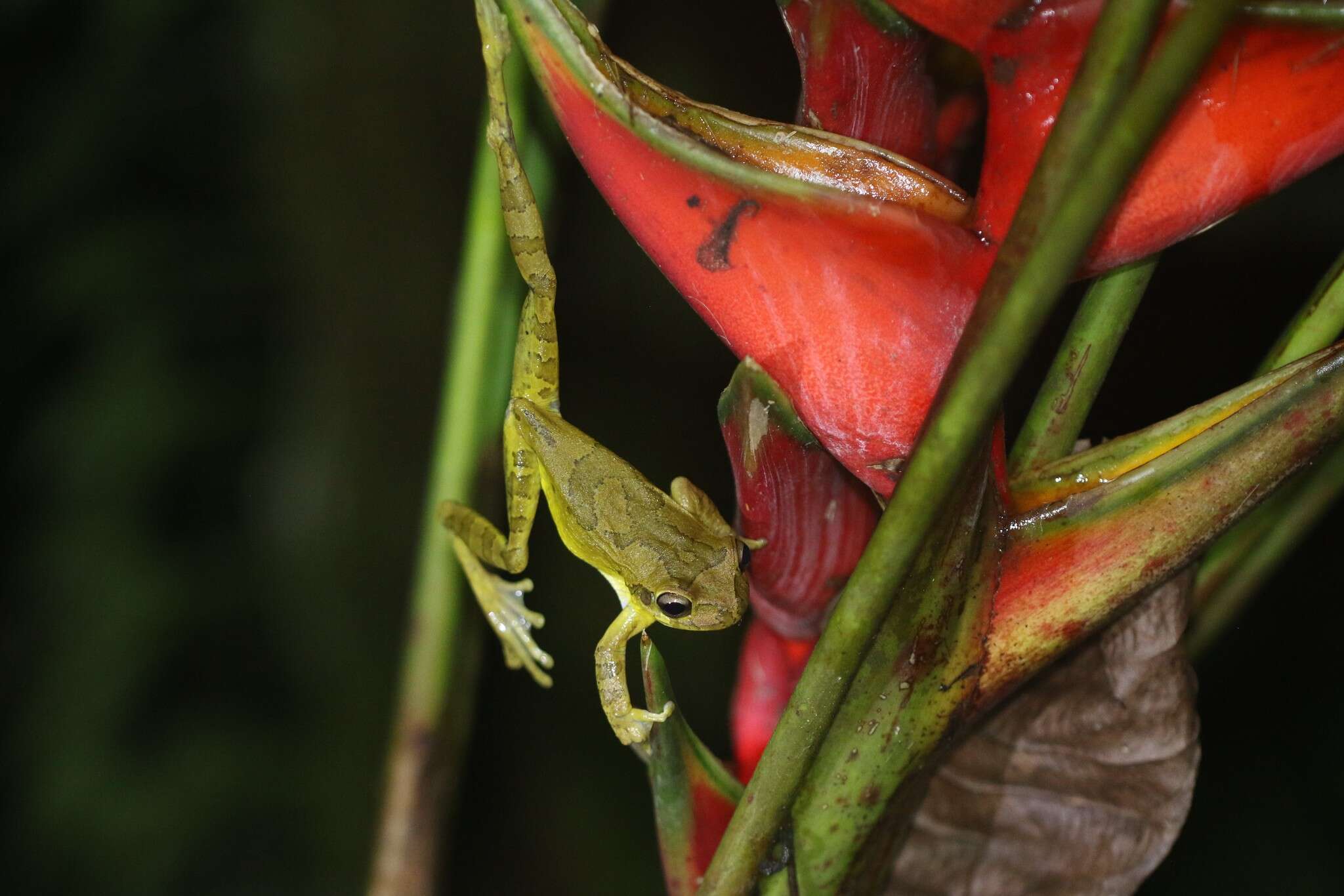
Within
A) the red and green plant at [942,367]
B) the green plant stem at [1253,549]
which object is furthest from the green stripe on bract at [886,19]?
the green plant stem at [1253,549]

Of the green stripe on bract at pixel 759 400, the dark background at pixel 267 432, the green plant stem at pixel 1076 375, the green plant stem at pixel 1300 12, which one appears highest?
the green plant stem at pixel 1300 12

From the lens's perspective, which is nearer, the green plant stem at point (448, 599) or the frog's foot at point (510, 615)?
the green plant stem at point (448, 599)

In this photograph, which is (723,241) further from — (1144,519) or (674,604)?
(674,604)

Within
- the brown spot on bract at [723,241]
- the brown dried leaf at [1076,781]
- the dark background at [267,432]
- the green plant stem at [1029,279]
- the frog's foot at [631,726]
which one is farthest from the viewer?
the dark background at [267,432]

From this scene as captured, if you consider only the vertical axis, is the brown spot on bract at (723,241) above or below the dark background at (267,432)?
above

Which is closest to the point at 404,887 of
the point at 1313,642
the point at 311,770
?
the point at 311,770

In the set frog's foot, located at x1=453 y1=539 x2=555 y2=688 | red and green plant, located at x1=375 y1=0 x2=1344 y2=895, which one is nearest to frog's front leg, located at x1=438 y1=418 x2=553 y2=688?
frog's foot, located at x1=453 y1=539 x2=555 y2=688

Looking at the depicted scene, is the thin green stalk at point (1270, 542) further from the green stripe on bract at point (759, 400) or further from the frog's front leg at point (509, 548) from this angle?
the frog's front leg at point (509, 548)
